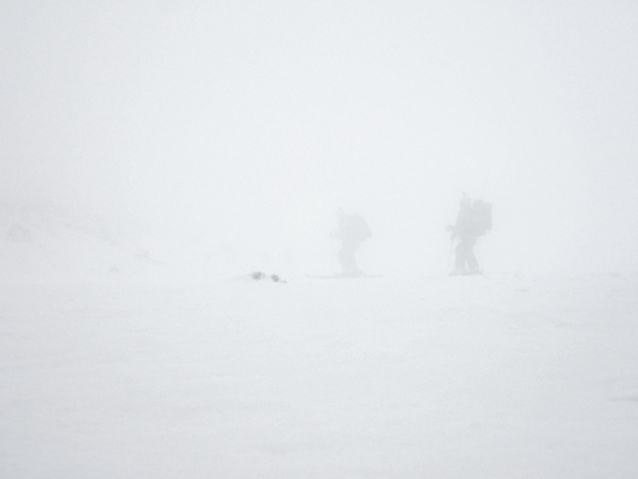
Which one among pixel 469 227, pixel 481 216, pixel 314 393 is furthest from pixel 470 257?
pixel 314 393

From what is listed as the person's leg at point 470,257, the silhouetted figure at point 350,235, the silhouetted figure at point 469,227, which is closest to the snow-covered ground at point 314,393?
the person's leg at point 470,257

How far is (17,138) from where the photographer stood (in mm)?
59750

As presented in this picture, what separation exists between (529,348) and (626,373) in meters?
0.78

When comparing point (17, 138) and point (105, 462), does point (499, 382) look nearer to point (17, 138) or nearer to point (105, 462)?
point (105, 462)

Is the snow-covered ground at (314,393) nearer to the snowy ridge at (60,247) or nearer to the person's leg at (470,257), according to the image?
the person's leg at (470,257)

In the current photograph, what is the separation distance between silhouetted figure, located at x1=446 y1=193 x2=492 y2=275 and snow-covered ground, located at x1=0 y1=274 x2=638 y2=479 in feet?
28.8

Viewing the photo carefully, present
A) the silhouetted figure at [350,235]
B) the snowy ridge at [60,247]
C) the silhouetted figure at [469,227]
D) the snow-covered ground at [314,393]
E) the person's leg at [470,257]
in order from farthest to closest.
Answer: the silhouetted figure at [350,235]
the snowy ridge at [60,247]
the silhouetted figure at [469,227]
the person's leg at [470,257]
the snow-covered ground at [314,393]

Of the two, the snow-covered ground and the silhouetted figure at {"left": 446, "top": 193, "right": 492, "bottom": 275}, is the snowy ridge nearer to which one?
the snow-covered ground

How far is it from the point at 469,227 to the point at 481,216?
574 mm

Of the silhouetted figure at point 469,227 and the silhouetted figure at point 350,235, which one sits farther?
the silhouetted figure at point 350,235

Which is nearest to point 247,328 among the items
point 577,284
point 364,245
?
point 577,284

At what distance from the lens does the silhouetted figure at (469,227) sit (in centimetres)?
1407

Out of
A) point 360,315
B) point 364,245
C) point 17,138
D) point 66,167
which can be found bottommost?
point 364,245

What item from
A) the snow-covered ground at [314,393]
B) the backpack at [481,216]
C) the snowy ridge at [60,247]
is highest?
the backpack at [481,216]
